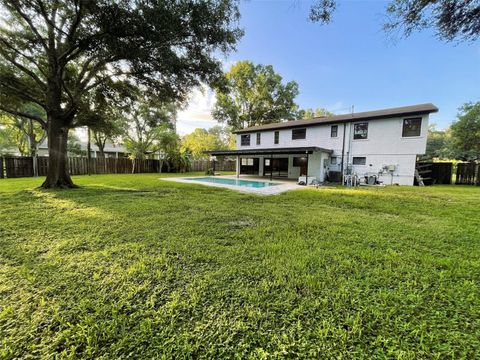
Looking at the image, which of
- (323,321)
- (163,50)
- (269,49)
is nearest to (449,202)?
(323,321)

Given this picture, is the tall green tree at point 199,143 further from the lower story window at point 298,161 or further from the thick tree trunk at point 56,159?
the thick tree trunk at point 56,159

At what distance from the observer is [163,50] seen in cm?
656

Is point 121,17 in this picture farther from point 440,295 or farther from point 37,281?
point 440,295

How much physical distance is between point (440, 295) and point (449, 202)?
669cm

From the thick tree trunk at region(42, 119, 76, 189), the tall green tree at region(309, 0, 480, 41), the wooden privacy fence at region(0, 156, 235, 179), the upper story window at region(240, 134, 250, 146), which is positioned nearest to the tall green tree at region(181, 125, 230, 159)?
the wooden privacy fence at region(0, 156, 235, 179)

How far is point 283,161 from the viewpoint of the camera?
18094 millimetres

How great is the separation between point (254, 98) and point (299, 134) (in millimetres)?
14498

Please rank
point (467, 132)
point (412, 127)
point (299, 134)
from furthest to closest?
point (299, 134) → point (467, 132) → point (412, 127)

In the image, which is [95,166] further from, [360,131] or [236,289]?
[360,131]

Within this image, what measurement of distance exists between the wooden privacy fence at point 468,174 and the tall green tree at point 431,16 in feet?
39.7

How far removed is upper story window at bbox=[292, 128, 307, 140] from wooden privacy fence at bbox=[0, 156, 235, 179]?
496 inches

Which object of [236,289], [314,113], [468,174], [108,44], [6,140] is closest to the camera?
[236,289]

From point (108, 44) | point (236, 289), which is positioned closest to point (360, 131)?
point (108, 44)

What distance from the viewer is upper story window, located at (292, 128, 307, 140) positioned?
16125 mm
